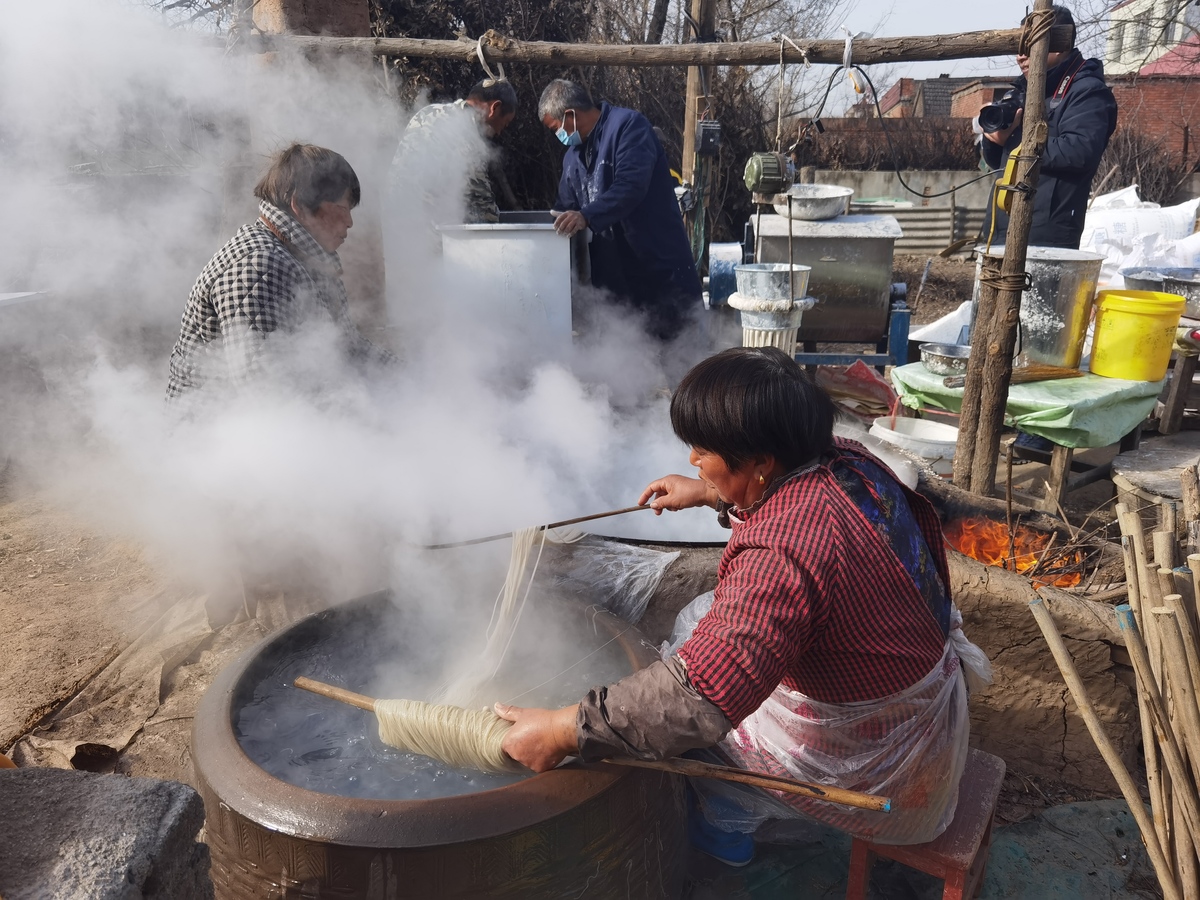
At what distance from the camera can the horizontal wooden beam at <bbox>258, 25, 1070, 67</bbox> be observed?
3.82 m

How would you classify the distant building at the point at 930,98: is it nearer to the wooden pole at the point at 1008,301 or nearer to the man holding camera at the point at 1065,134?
the man holding camera at the point at 1065,134

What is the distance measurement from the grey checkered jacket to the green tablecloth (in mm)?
3302

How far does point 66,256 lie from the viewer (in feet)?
20.9

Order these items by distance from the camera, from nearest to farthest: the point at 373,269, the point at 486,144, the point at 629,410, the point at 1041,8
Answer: the point at 1041,8
the point at 629,410
the point at 373,269
the point at 486,144

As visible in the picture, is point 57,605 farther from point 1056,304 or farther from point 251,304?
point 1056,304

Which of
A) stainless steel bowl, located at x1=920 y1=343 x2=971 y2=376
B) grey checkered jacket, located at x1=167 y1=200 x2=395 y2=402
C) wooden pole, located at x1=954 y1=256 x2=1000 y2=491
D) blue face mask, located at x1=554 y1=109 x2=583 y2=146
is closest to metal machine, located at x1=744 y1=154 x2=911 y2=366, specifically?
blue face mask, located at x1=554 y1=109 x2=583 y2=146

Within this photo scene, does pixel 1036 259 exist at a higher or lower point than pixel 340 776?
higher

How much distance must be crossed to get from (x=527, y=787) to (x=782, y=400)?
1045 millimetres

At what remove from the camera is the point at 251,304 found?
10.5 ft

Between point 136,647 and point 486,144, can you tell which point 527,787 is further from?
point 486,144

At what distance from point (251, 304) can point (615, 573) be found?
70.1 inches

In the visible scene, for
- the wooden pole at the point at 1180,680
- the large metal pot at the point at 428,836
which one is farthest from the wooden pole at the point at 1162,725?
the large metal pot at the point at 428,836

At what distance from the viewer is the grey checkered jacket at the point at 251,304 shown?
126 inches

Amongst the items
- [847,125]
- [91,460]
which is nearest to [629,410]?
[91,460]
